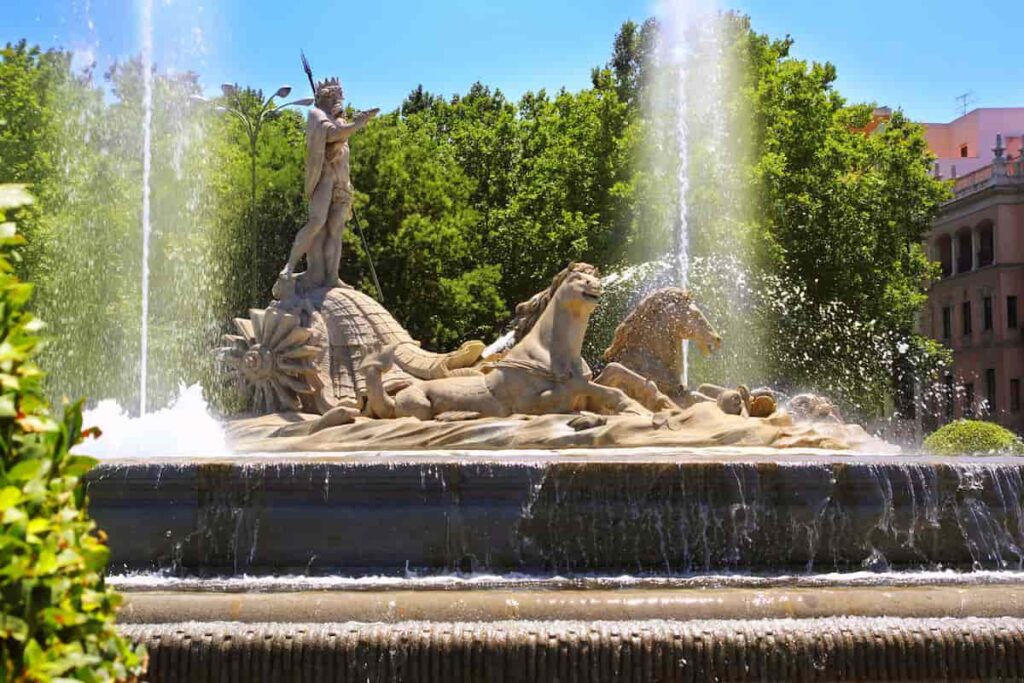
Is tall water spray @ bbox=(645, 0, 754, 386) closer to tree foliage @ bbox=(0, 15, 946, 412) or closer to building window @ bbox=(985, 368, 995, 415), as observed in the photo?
tree foliage @ bbox=(0, 15, 946, 412)

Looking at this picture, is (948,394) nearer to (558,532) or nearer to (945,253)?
(945,253)

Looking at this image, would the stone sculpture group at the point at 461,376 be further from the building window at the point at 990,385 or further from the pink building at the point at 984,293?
the building window at the point at 990,385

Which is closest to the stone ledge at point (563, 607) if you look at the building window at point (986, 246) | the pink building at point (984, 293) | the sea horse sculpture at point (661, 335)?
the sea horse sculpture at point (661, 335)

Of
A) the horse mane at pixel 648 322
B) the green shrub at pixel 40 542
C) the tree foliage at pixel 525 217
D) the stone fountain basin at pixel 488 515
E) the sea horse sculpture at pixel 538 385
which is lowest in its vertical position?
the stone fountain basin at pixel 488 515

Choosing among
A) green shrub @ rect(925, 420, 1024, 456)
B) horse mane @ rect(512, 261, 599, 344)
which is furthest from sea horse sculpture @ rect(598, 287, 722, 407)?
green shrub @ rect(925, 420, 1024, 456)

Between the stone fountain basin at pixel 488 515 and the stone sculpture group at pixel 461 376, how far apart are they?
242 cm

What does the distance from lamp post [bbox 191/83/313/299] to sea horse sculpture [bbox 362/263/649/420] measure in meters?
12.6

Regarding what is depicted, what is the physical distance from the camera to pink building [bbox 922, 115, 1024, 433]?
174 ft

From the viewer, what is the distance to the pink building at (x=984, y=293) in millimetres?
52906

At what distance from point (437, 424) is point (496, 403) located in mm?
599

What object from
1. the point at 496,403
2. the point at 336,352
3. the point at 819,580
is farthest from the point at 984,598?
the point at 336,352

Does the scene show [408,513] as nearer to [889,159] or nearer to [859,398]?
[859,398]

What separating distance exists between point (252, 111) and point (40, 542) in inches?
1317

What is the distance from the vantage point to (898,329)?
31844 mm
